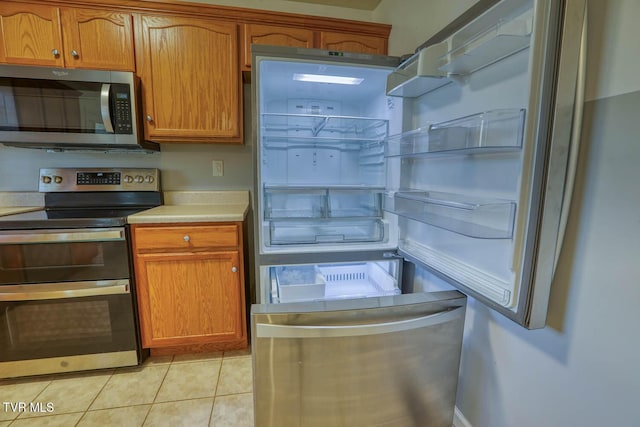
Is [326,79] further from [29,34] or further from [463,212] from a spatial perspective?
[29,34]

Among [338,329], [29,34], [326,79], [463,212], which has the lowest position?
[338,329]

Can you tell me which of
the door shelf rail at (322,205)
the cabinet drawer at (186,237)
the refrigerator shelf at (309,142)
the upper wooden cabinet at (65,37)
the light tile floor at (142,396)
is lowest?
the light tile floor at (142,396)

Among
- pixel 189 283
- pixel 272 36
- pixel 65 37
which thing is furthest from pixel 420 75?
pixel 65 37

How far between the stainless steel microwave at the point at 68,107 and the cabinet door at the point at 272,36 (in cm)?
68

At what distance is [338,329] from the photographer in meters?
0.93

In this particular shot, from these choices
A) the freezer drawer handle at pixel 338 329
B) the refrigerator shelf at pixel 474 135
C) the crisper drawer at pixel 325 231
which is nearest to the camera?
the refrigerator shelf at pixel 474 135

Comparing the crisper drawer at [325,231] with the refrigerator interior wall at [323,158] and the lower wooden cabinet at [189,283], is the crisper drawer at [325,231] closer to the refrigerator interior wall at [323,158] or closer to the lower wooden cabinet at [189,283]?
the refrigerator interior wall at [323,158]

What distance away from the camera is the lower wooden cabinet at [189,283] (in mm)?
1605

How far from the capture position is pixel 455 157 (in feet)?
3.59

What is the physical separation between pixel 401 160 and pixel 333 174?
418 millimetres

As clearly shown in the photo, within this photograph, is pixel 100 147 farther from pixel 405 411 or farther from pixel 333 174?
pixel 405 411

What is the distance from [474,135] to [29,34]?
2317 millimetres

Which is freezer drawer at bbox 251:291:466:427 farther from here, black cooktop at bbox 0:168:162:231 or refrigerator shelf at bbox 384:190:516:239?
black cooktop at bbox 0:168:162:231

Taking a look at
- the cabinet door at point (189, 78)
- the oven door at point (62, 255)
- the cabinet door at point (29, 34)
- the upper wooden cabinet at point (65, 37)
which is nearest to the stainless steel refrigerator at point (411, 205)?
the cabinet door at point (189, 78)
